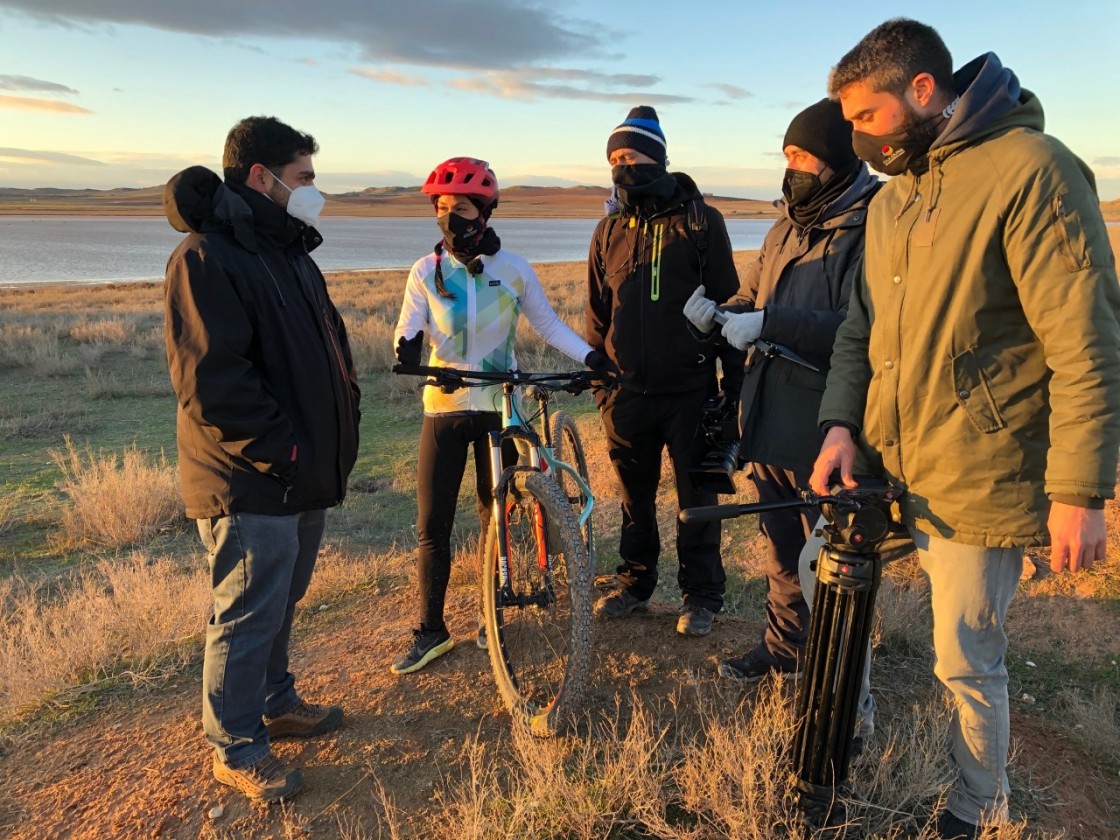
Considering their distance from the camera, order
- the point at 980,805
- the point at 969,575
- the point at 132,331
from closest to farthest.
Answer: the point at 969,575
the point at 980,805
the point at 132,331

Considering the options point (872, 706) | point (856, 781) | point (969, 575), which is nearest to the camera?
point (969, 575)

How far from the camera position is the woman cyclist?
344cm

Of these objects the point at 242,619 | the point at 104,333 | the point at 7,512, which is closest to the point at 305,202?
the point at 242,619

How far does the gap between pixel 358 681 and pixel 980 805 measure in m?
2.61

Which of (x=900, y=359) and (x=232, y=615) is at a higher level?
(x=900, y=359)

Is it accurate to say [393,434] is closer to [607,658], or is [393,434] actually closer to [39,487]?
[39,487]

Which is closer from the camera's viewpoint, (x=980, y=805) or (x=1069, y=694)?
(x=980, y=805)

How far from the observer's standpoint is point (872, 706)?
9.59 ft

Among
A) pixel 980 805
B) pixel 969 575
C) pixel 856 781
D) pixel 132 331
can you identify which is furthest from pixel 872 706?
pixel 132 331

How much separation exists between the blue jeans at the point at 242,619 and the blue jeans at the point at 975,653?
1.93 m

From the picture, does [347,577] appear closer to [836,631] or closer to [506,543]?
[506,543]

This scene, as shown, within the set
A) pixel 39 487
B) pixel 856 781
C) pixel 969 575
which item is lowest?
pixel 39 487

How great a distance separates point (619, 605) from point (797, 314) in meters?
1.95

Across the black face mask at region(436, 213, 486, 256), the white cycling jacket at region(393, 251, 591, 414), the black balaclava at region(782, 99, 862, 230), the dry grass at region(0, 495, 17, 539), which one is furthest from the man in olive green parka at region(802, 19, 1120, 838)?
the dry grass at region(0, 495, 17, 539)
